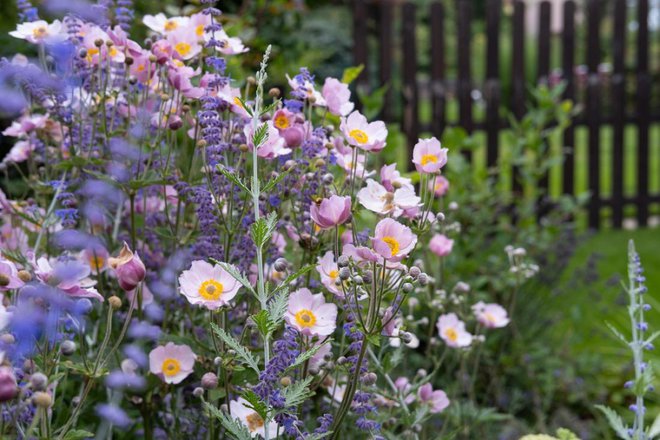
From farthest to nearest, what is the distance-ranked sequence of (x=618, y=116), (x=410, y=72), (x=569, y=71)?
(x=618, y=116) → (x=569, y=71) → (x=410, y=72)

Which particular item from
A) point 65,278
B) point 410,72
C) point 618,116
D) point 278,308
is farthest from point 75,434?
point 618,116

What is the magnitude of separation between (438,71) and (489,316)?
390cm

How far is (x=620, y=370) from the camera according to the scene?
303 centimetres

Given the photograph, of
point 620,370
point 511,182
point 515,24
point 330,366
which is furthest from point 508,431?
point 515,24

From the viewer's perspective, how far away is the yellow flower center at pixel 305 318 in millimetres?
1174

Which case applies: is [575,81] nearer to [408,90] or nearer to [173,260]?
[408,90]

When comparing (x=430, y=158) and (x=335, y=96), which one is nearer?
(x=430, y=158)

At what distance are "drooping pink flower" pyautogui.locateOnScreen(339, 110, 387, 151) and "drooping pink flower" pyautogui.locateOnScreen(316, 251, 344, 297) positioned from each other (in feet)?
0.58

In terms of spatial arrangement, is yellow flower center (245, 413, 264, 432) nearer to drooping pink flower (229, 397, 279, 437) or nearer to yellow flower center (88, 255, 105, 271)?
drooping pink flower (229, 397, 279, 437)

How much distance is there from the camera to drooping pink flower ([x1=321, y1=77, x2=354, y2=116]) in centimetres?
139

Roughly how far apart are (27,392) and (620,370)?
243 centimetres

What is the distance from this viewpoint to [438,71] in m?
5.52

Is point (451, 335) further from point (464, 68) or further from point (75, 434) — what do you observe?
point (464, 68)

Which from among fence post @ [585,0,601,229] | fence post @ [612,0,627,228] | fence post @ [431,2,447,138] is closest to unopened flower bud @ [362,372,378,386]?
fence post @ [431,2,447,138]
